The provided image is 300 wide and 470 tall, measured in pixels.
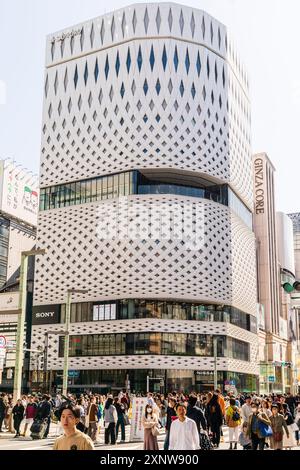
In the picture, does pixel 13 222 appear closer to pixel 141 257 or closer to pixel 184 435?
Result: pixel 141 257

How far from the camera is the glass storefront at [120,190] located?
2685 inches

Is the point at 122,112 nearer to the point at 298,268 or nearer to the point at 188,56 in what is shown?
the point at 188,56

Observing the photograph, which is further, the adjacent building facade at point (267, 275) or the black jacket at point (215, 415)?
the adjacent building facade at point (267, 275)

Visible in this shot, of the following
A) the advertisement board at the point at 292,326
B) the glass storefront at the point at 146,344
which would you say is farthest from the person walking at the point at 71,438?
the advertisement board at the point at 292,326

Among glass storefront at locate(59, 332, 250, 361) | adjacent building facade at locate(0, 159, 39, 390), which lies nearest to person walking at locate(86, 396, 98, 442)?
glass storefront at locate(59, 332, 250, 361)

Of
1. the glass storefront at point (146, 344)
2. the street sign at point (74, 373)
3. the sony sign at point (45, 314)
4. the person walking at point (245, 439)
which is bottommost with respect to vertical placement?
the person walking at point (245, 439)

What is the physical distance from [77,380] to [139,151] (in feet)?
86.7

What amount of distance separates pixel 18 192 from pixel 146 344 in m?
36.9

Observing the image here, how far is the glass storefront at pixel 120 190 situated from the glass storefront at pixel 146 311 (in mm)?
12391

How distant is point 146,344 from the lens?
63500 mm

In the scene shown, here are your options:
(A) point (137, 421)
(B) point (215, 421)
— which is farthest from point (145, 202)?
(B) point (215, 421)

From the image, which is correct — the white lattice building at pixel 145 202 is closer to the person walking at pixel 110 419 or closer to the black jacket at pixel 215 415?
the person walking at pixel 110 419

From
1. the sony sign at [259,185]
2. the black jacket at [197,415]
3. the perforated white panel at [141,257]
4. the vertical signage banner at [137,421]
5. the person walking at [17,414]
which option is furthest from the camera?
the sony sign at [259,185]

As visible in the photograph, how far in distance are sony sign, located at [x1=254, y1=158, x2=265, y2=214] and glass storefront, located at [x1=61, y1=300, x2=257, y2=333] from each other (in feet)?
95.8
